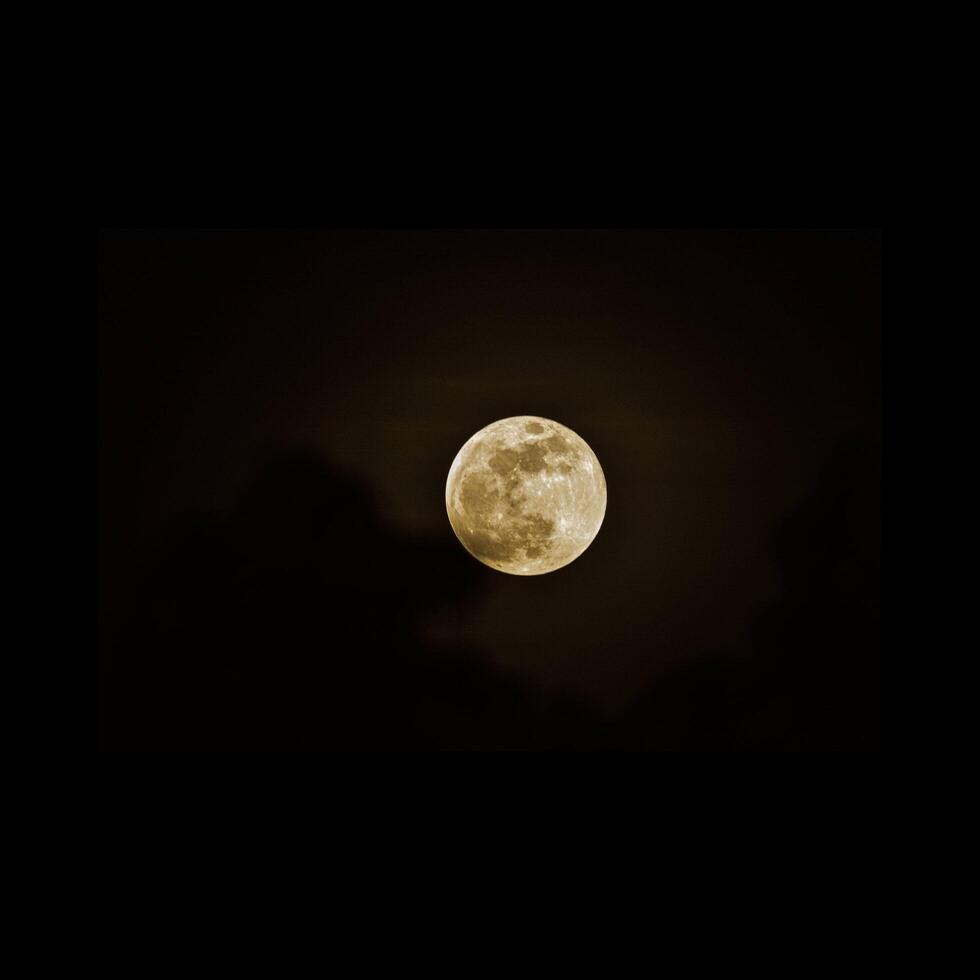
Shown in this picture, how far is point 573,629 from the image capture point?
2975 millimetres

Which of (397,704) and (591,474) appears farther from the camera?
(397,704)

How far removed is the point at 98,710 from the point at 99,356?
76.9 inches

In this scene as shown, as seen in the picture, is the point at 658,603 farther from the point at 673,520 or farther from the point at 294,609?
the point at 294,609

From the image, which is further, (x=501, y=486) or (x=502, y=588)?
(x=502, y=588)

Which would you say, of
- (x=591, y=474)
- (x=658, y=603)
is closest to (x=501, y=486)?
(x=591, y=474)

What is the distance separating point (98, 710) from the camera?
2.98 meters

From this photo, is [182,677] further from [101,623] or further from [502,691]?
[502,691]

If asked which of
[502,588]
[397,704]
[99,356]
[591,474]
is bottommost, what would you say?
[397,704]

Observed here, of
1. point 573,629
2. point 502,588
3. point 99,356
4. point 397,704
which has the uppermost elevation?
point 99,356

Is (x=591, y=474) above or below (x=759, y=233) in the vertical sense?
below

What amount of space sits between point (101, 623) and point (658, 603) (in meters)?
3.13

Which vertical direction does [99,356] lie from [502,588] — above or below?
above

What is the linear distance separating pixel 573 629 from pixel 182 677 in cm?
222

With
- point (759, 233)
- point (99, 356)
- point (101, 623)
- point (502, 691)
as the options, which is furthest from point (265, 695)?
point (759, 233)
